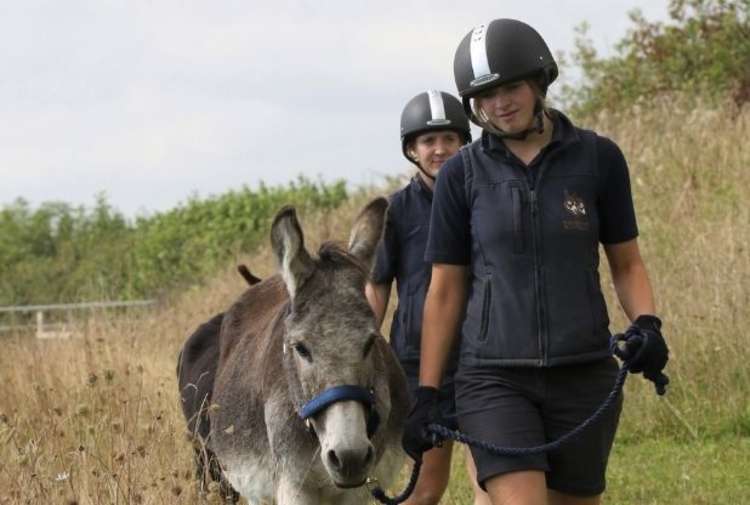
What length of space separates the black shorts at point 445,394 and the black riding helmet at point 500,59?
1146mm

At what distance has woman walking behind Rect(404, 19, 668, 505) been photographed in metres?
5.31

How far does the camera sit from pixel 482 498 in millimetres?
6465

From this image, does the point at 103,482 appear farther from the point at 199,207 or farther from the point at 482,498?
the point at 199,207

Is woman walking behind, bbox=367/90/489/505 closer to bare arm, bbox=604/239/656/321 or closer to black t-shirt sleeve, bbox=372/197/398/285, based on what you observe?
black t-shirt sleeve, bbox=372/197/398/285

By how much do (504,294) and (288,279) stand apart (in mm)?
1072

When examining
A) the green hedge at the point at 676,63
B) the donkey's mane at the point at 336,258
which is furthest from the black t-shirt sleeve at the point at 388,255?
the green hedge at the point at 676,63

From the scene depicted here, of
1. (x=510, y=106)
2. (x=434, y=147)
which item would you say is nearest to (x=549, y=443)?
(x=510, y=106)

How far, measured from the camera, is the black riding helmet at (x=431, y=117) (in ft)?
24.2

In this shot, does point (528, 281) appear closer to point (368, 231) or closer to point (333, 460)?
point (333, 460)

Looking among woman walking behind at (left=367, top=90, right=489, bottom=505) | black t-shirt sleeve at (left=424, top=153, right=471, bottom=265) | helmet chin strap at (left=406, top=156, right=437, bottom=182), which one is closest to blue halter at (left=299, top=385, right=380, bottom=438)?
black t-shirt sleeve at (left=424, top=153, right=471, bottom=265)

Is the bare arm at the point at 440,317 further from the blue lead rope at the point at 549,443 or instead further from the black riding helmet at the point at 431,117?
the black riding helmet at the point at 431,117

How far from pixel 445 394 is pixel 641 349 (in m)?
1.45

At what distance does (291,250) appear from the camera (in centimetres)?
597

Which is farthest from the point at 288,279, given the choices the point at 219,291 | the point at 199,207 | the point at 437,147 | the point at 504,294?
the point at 199,207
